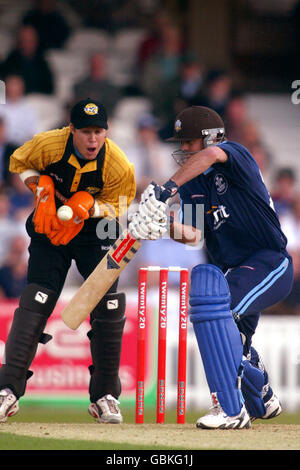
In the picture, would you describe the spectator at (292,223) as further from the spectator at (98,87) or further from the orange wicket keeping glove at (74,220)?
the orange wicket keeping glove at (74,220)

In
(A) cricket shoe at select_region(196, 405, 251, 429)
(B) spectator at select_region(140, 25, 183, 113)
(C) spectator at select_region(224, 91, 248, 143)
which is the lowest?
(A) cricket shoe at select_region(196, 405, 251, 429)

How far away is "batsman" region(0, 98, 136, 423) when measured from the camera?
15.5 ft

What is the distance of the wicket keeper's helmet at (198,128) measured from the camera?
461cm

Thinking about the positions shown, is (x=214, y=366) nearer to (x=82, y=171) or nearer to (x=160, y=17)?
(x=82, y=171)

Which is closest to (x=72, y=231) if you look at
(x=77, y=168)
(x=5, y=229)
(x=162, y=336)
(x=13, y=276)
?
(x=77, y=168)

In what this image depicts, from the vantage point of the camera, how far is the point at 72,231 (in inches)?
191

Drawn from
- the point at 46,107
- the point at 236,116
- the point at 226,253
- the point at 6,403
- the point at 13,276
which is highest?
the point at 46,107

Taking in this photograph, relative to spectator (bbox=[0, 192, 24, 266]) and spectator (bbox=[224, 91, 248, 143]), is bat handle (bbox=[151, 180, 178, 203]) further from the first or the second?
spectator (bbox=[224, 91, 248, 143])

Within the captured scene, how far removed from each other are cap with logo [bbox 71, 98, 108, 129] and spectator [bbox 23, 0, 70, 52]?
5.47m

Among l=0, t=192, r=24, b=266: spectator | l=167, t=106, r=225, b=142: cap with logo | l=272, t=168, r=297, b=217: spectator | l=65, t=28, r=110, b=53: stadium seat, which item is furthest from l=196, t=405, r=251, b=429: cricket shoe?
l=65, t=28, r=110, b=53: stadium seat

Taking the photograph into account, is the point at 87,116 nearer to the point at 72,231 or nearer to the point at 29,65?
the point at 72,231

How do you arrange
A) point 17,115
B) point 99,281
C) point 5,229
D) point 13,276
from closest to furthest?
point 99,281
point 13,276
point 5,229
point 17,115

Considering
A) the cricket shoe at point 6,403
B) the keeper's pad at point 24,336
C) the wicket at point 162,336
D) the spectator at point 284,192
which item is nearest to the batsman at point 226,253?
the wicket at point 162,336

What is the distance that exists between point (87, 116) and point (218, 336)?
4.05 ft
